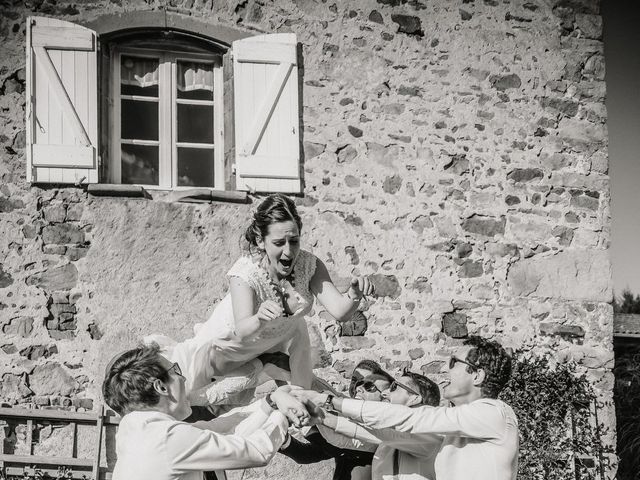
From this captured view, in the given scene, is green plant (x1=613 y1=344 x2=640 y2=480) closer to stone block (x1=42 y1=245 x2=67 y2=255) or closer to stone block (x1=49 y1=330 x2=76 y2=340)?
stone block (x1=49 y1=330 x2=76 y2=340)

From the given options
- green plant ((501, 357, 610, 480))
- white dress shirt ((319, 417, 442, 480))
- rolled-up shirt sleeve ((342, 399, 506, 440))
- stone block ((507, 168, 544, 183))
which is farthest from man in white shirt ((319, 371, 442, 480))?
stone block ((507, 168, 544, 183))

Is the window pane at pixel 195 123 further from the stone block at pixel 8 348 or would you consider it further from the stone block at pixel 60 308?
the stone block at pixel 8 348

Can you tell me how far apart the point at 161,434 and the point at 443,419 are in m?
1.23

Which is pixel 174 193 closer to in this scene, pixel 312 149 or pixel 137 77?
pixel 137 77

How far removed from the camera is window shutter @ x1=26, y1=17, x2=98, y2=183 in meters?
7.04

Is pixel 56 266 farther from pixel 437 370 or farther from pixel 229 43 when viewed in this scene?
pixel 437 370

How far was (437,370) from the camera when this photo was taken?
293 inches

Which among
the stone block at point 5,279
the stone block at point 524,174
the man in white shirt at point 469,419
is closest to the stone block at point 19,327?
the stone block at point 5,279

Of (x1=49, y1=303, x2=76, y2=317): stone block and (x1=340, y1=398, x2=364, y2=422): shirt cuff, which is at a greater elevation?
(x1=49, y1=303, x2=76, y2=317): stone block

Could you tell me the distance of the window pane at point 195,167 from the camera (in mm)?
7508

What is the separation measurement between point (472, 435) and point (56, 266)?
13.2 ft

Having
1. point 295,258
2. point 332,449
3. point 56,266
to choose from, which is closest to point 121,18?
point 56,266

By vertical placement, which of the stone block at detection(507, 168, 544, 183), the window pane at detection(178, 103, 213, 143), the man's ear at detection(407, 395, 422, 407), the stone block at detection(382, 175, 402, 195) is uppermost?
the window pane at detection(178, 103, 213, 143)

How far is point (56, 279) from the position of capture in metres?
6.96
